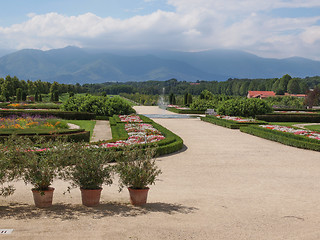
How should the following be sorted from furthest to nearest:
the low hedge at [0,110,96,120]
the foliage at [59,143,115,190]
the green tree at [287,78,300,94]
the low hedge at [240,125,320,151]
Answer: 1. the green tree at [287,78,300,94]
2. the low hedge at [0,110,96,120]
3. the low hedge at [240,125,320,151]
4. the foliage at [59,143,115,190]

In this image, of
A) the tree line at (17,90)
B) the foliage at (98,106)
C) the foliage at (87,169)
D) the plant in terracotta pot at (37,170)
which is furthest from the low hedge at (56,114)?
the tree line at (17,90)

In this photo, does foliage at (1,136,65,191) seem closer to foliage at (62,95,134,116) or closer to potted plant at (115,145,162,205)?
potted plant at (115,145,162,205)

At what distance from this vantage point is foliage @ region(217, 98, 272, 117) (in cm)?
2864

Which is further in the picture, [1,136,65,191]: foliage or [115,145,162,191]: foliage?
[115,145,162,191]: foliage

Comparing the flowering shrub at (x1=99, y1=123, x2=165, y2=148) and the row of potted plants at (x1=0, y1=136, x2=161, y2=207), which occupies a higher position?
the row of potted plants at (x1=0, y1=136, x2=161, y2=207)

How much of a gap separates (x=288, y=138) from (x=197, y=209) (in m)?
10.1

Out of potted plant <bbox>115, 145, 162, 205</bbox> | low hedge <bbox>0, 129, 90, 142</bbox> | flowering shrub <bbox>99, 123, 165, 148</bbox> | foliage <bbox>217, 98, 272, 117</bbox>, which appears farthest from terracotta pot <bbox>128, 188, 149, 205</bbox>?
foliage <bbox>217, 98, 272, 117</bbox>

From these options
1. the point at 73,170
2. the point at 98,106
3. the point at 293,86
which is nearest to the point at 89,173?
the point at 73,170

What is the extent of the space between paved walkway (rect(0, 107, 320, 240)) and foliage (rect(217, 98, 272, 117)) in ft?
60.1

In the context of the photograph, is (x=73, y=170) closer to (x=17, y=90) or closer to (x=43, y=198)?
(x=43, y=198)

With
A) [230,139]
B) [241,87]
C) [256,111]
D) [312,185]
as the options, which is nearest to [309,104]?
[256,111]

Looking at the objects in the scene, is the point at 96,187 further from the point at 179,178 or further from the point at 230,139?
the point at 230,139

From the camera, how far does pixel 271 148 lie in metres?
13.7

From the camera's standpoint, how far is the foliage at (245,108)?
2864 cm
